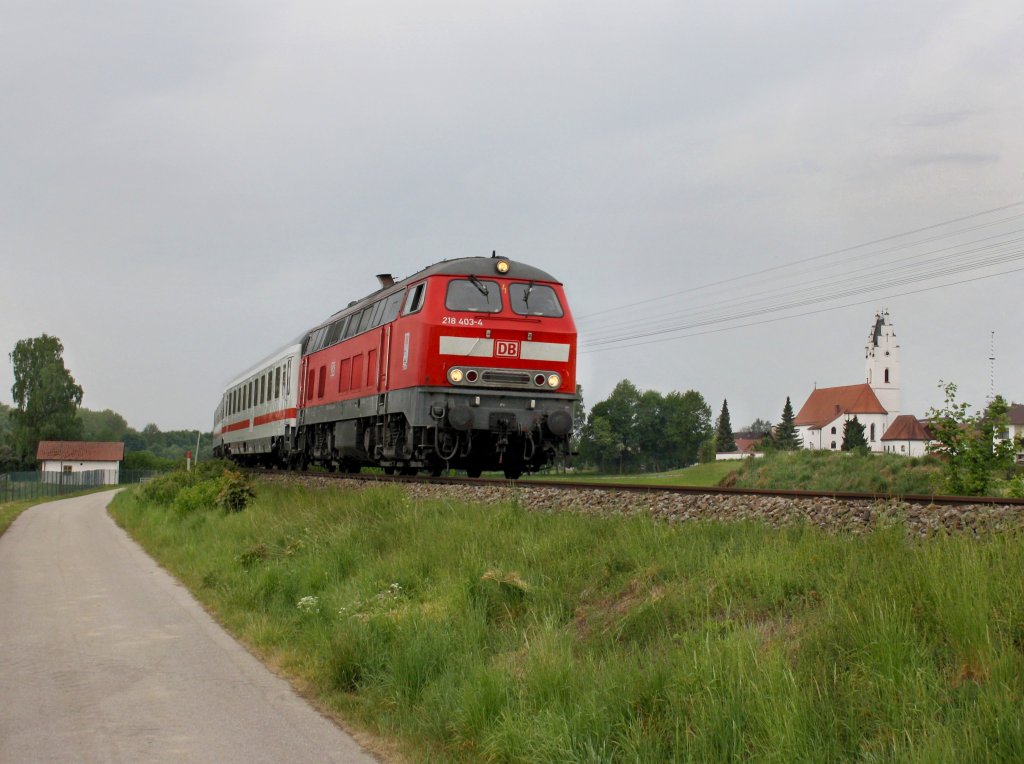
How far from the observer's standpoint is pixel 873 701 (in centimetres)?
468

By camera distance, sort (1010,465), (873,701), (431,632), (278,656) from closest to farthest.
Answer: (873,701), (431,632), (278,656), (1010,465)

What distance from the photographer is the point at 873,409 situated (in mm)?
131375

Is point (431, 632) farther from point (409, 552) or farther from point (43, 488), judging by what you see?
point (43, 488)

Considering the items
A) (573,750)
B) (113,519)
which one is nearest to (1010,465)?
(573,750)

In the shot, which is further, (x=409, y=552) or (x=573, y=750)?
(x=409, y=552)

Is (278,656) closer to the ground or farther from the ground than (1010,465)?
closer to the ground

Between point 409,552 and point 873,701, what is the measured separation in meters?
6.48

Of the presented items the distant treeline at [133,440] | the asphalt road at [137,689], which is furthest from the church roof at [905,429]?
the asphalt road at [137,689]

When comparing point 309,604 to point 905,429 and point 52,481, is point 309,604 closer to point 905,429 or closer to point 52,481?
point 52,481

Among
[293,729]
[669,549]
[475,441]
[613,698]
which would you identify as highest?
[475,441]

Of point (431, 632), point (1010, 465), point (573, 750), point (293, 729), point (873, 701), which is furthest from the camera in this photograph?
point (1010, 465)

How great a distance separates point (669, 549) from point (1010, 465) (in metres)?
17.8

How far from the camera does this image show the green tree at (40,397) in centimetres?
Answer: 9300

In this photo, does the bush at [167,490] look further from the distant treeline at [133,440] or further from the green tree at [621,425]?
the green tree at [621,425]
